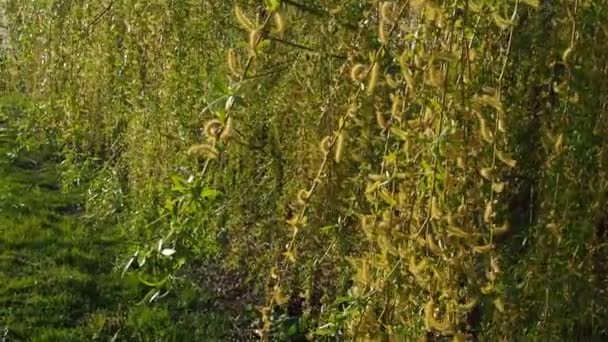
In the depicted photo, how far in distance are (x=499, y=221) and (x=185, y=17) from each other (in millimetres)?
963

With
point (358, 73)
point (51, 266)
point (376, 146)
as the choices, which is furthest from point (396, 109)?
point (51, 266)

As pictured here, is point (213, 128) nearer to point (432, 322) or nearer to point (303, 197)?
point (303, 197)

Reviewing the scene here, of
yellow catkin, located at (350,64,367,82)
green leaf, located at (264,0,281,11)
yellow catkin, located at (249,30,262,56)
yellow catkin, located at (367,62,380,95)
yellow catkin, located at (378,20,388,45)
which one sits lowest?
yellow catkin, located at (350,64,367,82)

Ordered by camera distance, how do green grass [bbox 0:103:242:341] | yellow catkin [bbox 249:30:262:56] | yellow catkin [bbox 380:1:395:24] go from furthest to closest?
green grass [bbox 0:103:242:341] → yellow catkin [bbox 380:1:395:24] → yellow catkin [bbox 249:30:262:56]

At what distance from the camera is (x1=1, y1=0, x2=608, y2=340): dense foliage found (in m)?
1.06

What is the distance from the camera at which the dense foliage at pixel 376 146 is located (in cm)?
106

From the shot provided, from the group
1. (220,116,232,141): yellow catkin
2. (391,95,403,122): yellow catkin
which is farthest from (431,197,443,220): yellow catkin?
(220,116,232,141): yellow catkin

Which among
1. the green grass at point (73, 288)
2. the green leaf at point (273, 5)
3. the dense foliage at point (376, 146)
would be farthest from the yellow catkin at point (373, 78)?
the green grass at point (73, 288)

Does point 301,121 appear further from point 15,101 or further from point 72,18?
point 15,101

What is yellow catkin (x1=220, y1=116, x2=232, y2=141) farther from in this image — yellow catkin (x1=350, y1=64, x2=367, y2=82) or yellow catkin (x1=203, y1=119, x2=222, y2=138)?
yellow catkin (x1=350, y1=64, x2=367, y2=82)

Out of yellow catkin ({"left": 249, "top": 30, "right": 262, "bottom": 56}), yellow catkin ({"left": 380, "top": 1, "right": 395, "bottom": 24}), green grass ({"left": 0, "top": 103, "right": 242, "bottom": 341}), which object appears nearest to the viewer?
yellow catkin ({"left": 249, "top": 30, "right": 262, "bottom": 56})

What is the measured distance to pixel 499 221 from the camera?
5.31ft

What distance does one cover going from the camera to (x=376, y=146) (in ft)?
5.47

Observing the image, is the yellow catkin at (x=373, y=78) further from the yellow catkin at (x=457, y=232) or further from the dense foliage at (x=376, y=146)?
the yellow catkin at (x=457, y=232)
